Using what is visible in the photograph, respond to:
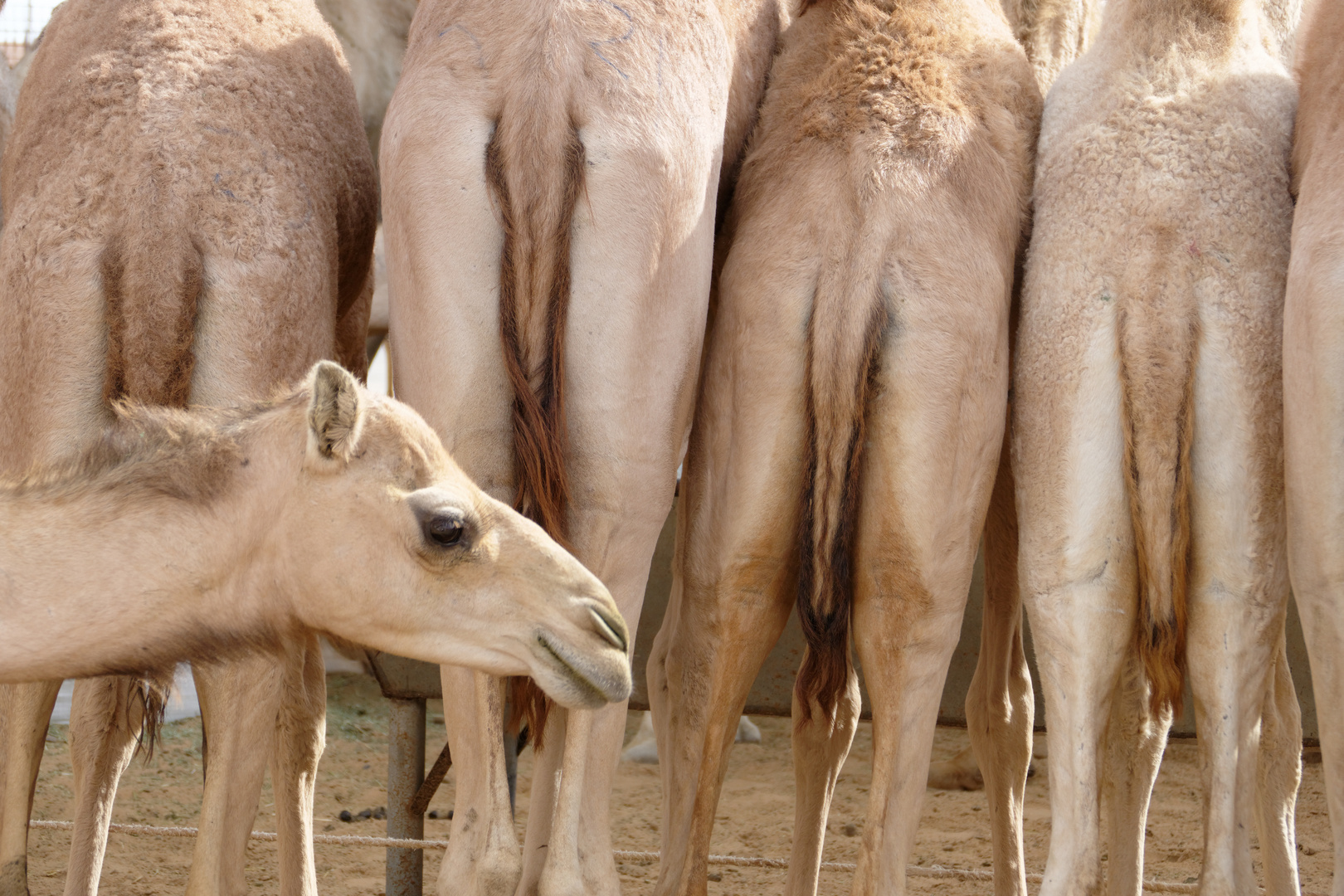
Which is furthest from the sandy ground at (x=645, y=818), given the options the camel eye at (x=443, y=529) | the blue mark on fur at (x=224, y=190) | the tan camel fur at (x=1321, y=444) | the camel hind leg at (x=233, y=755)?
the camel eye at (x=443, y=529)

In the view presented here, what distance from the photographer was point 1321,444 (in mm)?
3461

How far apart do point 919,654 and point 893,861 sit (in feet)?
1.66

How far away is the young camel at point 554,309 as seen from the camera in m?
3.54

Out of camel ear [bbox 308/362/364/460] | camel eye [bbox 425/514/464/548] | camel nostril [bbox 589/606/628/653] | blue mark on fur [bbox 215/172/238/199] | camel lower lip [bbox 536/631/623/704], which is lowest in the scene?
camel lower lip [bbox 536/631/623/704]

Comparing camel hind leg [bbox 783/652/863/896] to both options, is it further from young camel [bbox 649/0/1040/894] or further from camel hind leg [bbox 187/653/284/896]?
camel hind leg [bbox 187/653/284/896]

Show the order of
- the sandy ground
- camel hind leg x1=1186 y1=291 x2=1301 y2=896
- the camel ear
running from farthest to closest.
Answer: the sandy ground → camel hind leg x1=1186 y1=291 x2=1301 y2=896 → the camel ear

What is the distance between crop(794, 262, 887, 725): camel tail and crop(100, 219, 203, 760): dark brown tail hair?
5.13ft

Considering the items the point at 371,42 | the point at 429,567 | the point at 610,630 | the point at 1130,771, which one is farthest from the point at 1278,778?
the point at 371,42

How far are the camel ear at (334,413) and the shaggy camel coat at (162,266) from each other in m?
0.93

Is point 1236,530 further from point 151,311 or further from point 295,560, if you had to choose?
point 151,311

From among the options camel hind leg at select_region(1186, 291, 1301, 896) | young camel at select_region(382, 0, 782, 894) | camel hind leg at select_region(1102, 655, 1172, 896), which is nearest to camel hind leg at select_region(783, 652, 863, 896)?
camel hind leg at select_region(1102, 655, 1172, 896)

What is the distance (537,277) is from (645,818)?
401 cm

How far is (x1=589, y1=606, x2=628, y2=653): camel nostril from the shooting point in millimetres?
2920

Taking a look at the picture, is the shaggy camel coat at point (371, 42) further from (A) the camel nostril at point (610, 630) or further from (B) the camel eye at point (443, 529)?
(A) the camel nostril at point (610, 630)
